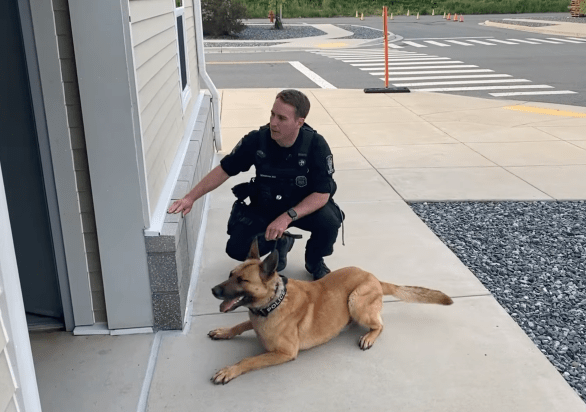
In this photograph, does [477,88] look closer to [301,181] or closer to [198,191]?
[301,181]

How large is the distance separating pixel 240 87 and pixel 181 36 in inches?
304

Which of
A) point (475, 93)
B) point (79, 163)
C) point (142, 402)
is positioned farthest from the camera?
point (475, 93)

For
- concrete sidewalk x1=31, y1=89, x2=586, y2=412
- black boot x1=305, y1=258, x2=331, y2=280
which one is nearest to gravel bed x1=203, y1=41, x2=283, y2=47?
concrete sidewalk x1=31, y1=89, x2=586, y2=412

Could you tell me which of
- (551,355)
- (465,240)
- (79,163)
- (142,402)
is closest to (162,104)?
(79,163)

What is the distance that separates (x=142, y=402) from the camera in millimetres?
3404

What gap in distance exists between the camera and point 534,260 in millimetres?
5305

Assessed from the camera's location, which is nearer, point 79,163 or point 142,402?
point 142,402

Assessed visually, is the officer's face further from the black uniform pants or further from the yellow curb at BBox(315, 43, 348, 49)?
the yellow curb at BBox(315, 43, 348, 49)

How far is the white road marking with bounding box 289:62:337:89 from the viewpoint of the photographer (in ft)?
51.0

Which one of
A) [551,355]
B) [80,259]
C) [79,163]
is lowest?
[551,355]

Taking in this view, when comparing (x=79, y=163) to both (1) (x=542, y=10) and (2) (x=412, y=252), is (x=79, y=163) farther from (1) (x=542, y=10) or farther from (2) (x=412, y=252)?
(1) (x=542, y=10)

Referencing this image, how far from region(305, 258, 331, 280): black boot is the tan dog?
28.8 inches

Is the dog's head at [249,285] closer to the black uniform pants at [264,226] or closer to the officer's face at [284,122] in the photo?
the officer's face at [284,122]

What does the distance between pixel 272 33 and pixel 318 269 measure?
26.9 m
